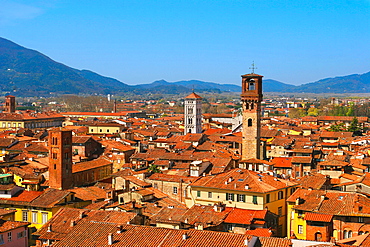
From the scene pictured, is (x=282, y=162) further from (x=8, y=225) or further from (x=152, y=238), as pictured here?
(x=152, y=238)

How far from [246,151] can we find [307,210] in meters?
22.8

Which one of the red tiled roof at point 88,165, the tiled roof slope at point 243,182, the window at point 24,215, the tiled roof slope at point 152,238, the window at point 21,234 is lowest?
the window at point 24,215

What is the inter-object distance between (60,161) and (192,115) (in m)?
49.5

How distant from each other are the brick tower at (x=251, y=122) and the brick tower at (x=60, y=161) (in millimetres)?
17279

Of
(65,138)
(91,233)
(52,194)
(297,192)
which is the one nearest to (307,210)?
(297,192)

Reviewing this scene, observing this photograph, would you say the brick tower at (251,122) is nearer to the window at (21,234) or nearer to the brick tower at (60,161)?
the brick tower at (60,161)

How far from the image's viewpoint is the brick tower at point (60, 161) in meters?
41.4

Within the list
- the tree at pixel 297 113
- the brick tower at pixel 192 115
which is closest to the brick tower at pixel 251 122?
the brick tower at pixel 192 115

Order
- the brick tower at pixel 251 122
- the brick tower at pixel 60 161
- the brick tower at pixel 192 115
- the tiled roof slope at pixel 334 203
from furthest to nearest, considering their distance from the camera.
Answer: the brick tower at pixel 192 115
the brick tower at pixel 251 122
the brick tower at pixel 60 161
the tiled roof slope at pixel 334 203

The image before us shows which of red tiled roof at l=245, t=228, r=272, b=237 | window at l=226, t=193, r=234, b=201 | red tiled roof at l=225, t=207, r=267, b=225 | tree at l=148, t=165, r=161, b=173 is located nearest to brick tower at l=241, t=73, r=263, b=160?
tree at l=148, t=165, r=161, b=173

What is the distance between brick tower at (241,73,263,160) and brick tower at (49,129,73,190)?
1728cm

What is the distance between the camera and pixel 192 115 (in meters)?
89.4

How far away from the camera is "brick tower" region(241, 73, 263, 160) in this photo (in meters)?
50.2

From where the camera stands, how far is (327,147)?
6281cm
